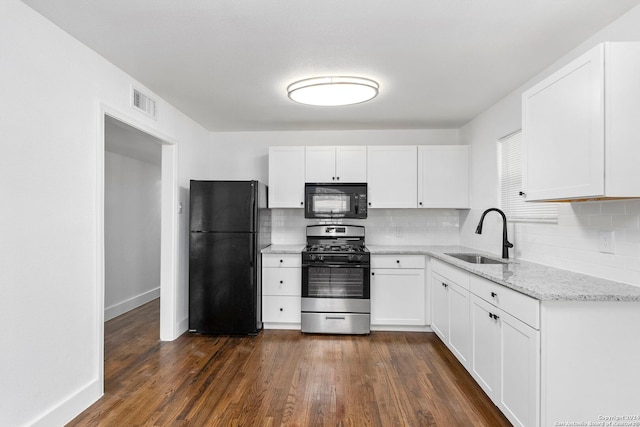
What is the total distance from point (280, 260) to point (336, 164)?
1315mm

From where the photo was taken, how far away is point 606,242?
207 cm

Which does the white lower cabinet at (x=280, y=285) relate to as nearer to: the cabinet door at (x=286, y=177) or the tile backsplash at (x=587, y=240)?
the cabinet door at (x=286, y=177)

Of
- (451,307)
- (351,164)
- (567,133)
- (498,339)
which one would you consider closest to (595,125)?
(567,133)

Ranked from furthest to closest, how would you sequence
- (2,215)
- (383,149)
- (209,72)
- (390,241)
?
(390,241) < (383,149) < (209,72) < (2,215)

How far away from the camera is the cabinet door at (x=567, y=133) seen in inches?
66.9

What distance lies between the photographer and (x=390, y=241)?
177 inches

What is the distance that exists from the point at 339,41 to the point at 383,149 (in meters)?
2.07

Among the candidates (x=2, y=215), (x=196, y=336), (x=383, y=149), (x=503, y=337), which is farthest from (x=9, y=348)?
(x=383, y=149)

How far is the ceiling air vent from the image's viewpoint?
9.33 feet

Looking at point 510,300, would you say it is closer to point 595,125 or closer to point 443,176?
point 595,125

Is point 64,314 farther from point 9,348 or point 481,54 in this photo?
point 481,54

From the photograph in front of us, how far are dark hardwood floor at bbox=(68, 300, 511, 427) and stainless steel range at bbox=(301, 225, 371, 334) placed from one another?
0.47 ft

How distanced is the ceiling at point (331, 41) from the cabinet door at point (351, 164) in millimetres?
889

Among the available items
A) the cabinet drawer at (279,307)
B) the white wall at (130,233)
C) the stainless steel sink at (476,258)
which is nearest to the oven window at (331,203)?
the cabinet drawer at (279,307)
